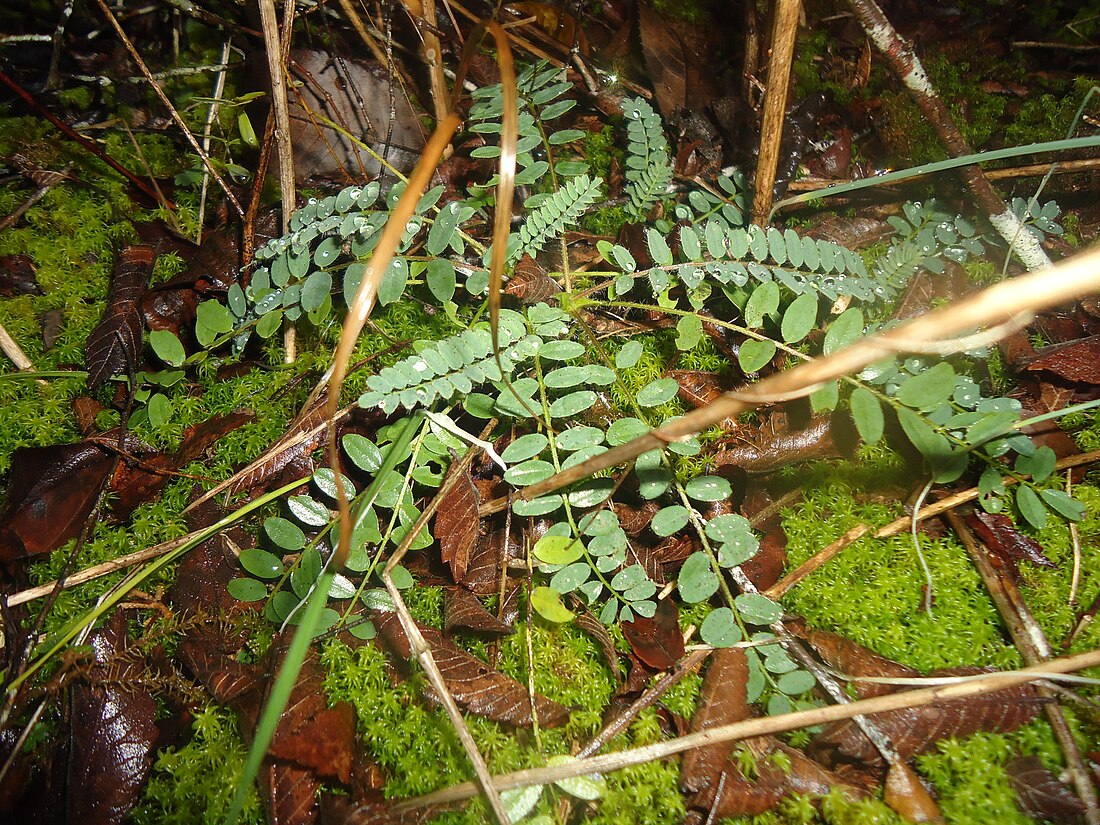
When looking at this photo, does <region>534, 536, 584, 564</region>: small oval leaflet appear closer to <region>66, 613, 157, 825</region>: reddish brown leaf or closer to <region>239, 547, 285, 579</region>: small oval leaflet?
<region>239, 547, 285, 579</region>: small oval leaflet

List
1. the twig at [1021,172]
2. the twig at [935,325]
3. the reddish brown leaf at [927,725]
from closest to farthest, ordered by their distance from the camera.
Answer: the twig at [935,325]
the reddish brown leaf at [927,725]
the twig at [1021,172]

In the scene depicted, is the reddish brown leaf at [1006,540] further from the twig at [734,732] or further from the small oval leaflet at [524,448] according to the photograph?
the small oval leaflet at [524,448]

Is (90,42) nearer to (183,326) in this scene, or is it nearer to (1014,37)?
(183,326)

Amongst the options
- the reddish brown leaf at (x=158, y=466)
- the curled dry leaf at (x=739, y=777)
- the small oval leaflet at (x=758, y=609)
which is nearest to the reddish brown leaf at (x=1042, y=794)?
the curled dry leaf at (x=739, y=777)

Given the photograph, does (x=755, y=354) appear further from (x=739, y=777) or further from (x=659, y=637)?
(x=739, y=777)

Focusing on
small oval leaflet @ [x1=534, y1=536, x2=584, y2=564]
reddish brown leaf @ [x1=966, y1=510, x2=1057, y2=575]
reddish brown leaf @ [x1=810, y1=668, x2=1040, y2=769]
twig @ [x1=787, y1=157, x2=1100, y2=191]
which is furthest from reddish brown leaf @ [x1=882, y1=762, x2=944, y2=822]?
twig @ [x1=787, y1=157, x2=1100, y2=191]

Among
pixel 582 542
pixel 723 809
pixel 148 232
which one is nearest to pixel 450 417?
pixel 582 542

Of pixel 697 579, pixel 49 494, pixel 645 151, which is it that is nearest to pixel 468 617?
pixel 697 579
